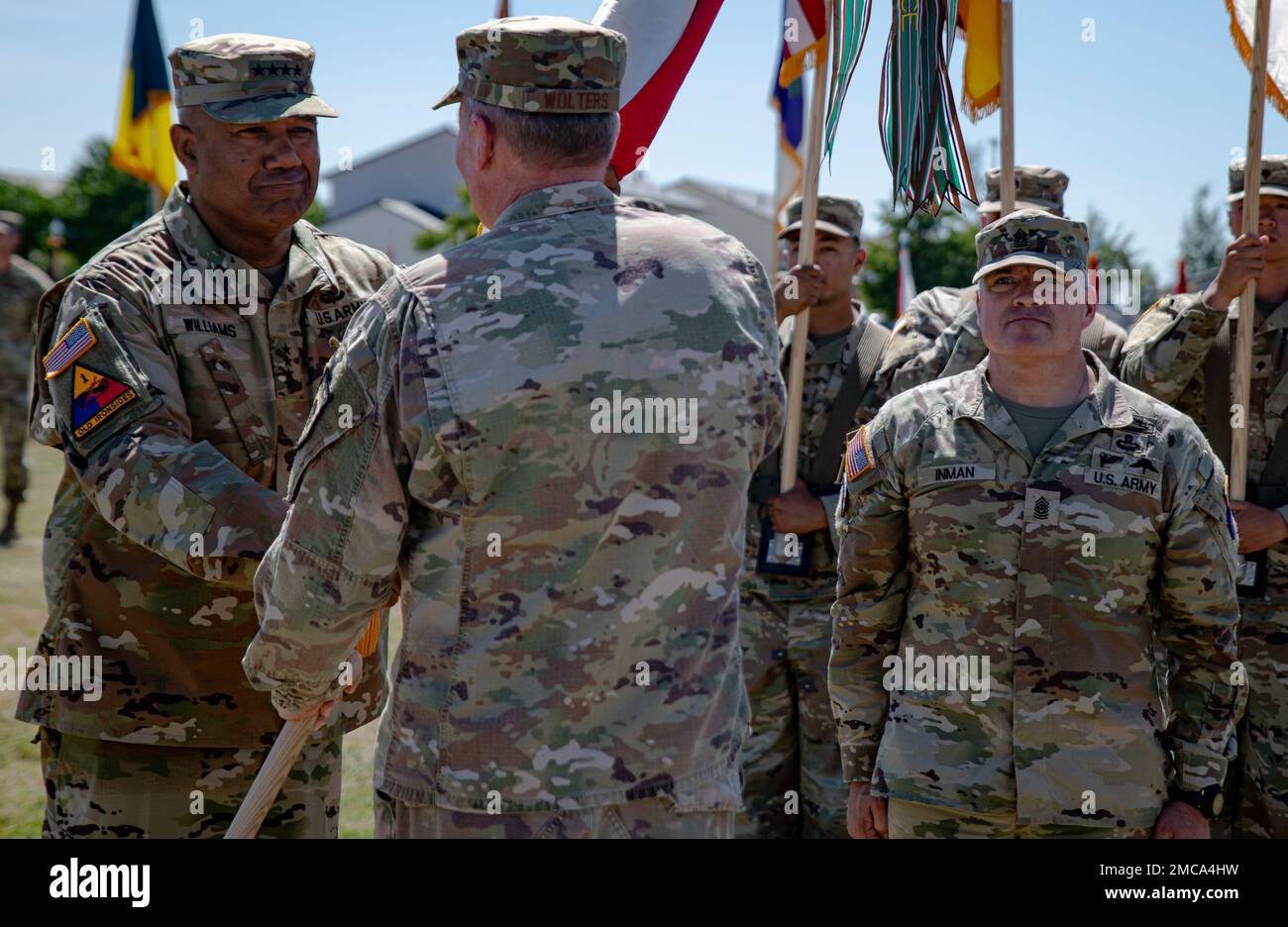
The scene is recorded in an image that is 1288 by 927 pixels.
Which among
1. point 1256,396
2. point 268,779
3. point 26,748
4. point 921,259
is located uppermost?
point 921,259

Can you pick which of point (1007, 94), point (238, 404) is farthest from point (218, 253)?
point (1007, 94)

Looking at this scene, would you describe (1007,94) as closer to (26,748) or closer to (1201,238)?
(26,748)

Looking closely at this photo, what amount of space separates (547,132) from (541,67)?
12 centimetres

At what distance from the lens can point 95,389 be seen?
3.21 meters

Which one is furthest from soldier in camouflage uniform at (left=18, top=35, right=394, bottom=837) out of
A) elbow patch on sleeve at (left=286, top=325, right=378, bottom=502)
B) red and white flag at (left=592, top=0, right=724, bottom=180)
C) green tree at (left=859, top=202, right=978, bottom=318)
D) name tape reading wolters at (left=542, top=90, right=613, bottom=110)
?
green tree at (left=859, top=202, right=978, bottom=318)

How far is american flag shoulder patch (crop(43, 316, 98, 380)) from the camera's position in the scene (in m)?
3.23

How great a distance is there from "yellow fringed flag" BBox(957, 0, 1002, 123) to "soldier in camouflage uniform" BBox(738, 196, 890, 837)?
0.88 metres

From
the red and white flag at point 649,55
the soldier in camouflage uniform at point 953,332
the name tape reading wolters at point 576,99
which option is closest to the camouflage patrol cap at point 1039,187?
the soldier in camouflage uniform at point 953,332

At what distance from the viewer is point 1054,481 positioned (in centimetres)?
333

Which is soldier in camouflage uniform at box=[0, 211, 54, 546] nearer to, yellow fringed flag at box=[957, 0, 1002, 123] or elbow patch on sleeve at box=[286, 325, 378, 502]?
yellow fringed flag at box=[957, 0, 1002, 123]
